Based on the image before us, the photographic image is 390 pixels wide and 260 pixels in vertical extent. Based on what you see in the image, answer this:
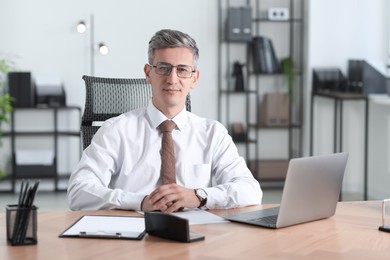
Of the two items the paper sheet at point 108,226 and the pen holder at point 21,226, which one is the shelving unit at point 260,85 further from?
the pen holder at point 21,226

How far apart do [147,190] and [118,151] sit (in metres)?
0.18

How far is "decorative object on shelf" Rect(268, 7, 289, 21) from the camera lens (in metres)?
6.96

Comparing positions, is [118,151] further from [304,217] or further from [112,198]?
[304,217]

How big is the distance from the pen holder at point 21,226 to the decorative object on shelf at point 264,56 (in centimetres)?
503

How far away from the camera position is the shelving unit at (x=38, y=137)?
6.64 meters

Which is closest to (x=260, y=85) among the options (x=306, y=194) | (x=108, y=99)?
(x=108, y=99)

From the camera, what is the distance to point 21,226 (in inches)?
82.1

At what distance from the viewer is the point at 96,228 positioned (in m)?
2.26

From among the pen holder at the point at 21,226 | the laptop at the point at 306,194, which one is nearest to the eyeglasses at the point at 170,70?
the laptop at the point at 306,194

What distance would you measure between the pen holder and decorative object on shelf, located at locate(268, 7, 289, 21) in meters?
5.12

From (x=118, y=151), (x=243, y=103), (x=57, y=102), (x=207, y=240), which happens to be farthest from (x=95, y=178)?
(x=243, y=103)

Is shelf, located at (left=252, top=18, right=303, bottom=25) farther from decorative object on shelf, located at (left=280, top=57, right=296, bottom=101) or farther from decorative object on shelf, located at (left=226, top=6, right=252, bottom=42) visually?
decorative object on shelf, located at (left=280, top=57, right=296, bottom=101)

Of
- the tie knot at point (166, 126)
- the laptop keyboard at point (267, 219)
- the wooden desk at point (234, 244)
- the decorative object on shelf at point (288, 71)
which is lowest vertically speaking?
the wooden desk at point (234, 244)

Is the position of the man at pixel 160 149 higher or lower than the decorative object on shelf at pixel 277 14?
lower
